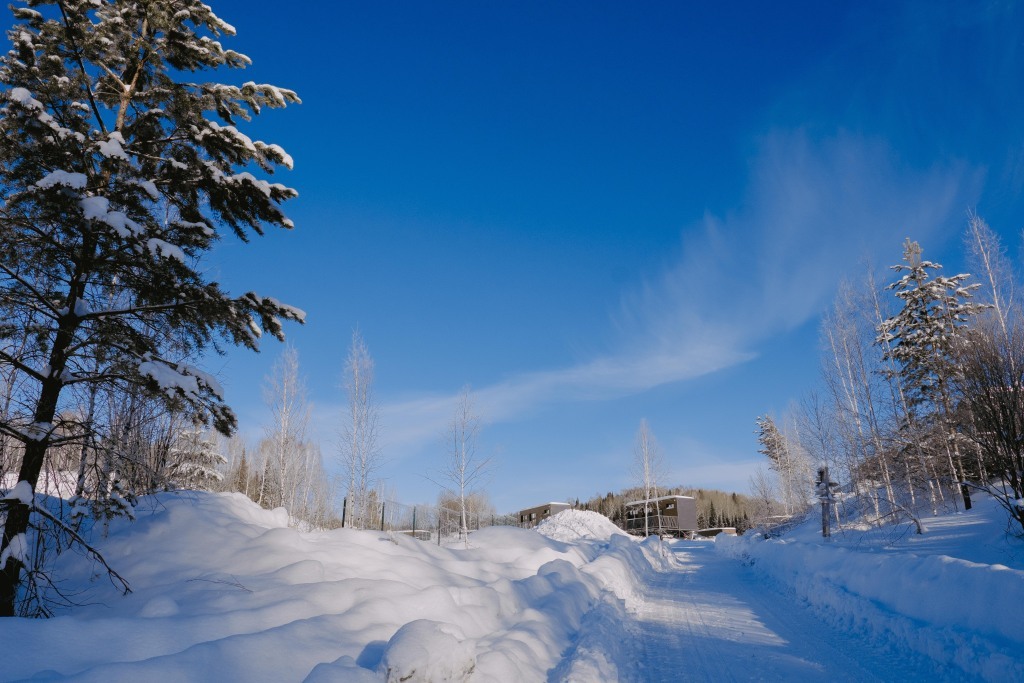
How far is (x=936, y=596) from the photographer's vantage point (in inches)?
282

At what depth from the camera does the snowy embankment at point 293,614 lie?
393 cm

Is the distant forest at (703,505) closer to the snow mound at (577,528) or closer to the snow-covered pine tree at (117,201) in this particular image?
the snow mound at (577,528)

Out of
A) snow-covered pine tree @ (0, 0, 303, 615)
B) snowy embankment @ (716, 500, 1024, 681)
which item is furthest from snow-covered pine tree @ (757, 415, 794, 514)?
snow-covered pine tree @ (0, 0, 303, 615)

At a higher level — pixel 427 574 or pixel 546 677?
pixel 427 574

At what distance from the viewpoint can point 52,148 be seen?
20.5ft

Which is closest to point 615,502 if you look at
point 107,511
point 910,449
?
point 910,449

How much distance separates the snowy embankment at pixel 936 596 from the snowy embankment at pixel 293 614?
150 inches

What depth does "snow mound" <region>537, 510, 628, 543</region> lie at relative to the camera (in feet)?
111

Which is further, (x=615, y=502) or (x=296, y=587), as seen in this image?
(x=615, y=502)

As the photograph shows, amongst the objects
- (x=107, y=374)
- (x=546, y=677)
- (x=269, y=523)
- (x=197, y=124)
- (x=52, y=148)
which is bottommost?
(x=546, y=677)

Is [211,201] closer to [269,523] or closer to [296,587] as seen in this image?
[296,587]

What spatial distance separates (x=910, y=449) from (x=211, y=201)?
87.3ft

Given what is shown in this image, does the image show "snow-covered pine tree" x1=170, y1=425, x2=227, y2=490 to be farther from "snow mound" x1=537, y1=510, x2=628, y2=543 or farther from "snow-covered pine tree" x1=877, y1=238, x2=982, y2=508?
"snow-covered pine tree" x1=877, y1=238, x2=982, y2=508

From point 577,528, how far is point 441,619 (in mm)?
32293
